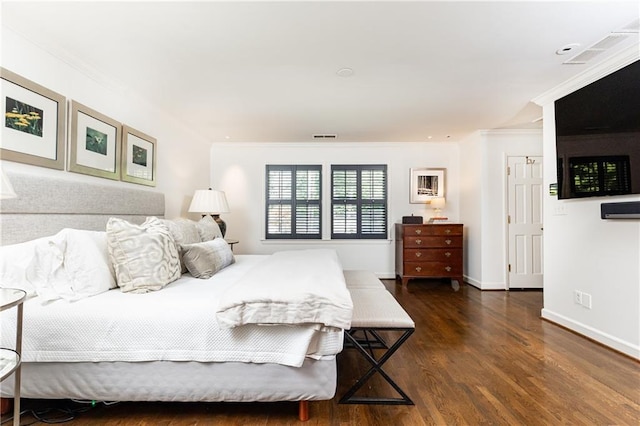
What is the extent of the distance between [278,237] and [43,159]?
3.38 m

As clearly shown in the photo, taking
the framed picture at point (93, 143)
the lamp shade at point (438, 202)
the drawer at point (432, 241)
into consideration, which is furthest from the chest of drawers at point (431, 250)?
the framed picture at point (93, 143)

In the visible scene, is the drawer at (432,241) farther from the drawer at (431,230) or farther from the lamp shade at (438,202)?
the lamp shade at (438,202)

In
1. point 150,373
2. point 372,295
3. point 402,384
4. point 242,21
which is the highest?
point 242,21

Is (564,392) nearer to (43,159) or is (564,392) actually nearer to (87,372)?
(87,372)

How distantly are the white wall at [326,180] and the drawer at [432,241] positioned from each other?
0.59 meters

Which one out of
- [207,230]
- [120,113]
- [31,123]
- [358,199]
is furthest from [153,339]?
[358,199]

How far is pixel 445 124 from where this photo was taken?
157 inches

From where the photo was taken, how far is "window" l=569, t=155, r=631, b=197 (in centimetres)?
222

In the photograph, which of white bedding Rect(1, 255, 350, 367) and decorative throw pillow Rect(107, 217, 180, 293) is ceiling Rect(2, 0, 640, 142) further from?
white bedding Rect(1, 255, 350, 367)

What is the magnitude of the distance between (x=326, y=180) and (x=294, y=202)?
65 centimetres

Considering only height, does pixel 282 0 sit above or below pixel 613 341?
above

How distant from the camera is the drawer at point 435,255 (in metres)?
4.45

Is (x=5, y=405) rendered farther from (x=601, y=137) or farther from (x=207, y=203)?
(x=601, y=137)

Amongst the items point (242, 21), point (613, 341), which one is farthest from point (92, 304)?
point (613, 341)
